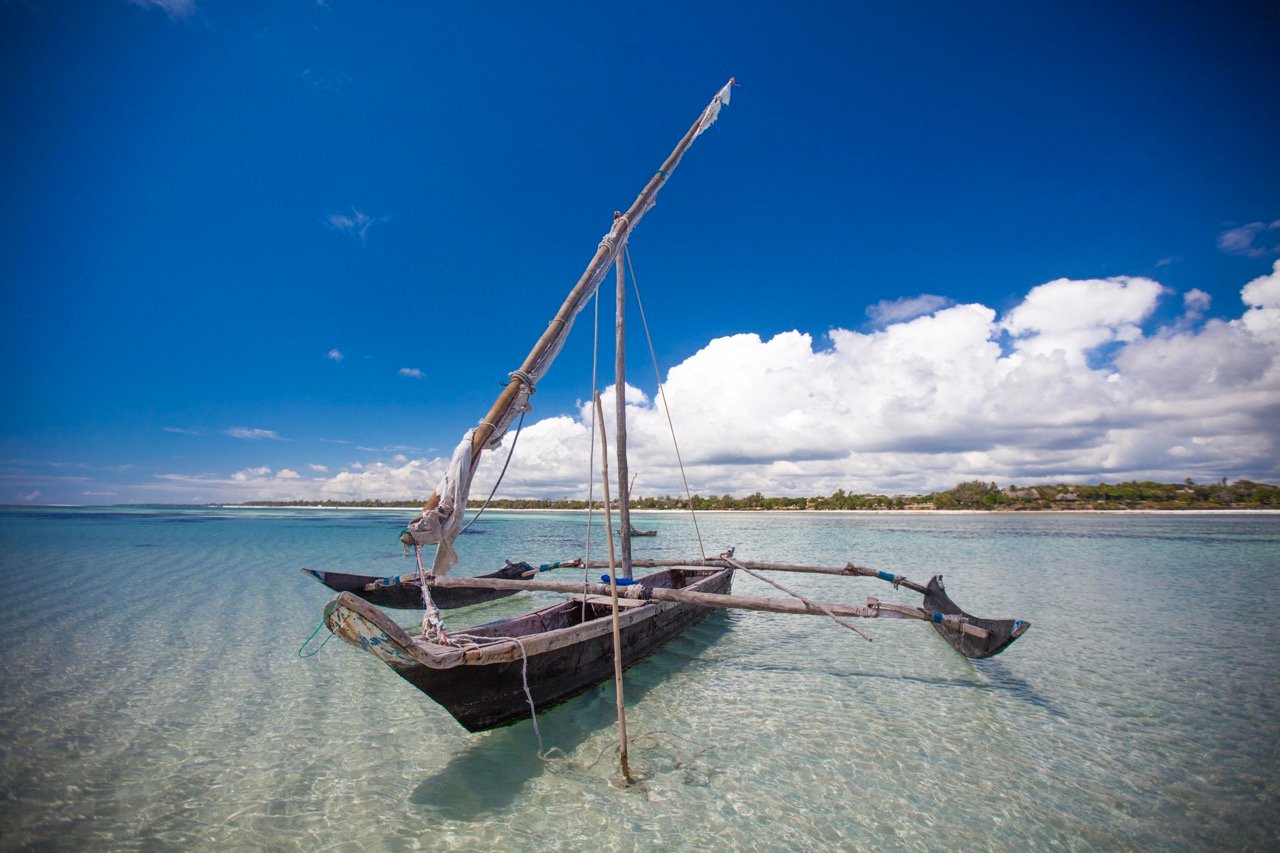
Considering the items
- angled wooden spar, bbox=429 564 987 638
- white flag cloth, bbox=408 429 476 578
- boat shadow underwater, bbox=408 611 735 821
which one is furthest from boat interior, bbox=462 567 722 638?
white flag cloth, bbox=408 429 476 578

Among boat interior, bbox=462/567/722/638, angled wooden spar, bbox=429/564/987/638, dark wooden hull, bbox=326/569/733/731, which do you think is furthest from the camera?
angled wooden spar, bbox=429/564/987/638

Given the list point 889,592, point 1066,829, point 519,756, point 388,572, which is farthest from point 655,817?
point 388,572

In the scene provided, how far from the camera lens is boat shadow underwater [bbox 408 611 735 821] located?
15.9 ft

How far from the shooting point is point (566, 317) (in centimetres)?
805

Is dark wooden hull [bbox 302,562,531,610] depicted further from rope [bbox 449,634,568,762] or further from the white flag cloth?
rope [bbox 449,634,568,762]

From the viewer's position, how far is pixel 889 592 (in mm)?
17797

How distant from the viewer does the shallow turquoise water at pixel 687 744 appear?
14.8 ft

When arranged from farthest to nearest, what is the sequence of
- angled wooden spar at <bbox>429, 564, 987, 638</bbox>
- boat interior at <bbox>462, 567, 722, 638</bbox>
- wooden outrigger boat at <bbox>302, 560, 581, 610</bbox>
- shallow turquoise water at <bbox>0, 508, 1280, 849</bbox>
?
1. wooden outrigger boat at <bbox>302, 560, 581, 610</bbox>
2. angled wooden spar at <bbox>429, 564, 987, 638</bbox>
3. boat interior at <bbox>462, 567, 722, 638</bbox>
4. shallow turquoise water at <bbox>0, 508, 1280, 849</bbox>

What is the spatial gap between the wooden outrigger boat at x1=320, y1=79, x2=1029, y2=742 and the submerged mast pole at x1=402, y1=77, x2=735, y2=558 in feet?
0.06

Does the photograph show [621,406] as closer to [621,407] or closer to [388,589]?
[621,407]

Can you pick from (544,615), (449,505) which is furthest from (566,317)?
(544,615)

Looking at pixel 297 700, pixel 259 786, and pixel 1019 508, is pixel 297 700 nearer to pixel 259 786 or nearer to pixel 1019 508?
pixel 259 786

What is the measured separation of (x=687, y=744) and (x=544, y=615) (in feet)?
8.82

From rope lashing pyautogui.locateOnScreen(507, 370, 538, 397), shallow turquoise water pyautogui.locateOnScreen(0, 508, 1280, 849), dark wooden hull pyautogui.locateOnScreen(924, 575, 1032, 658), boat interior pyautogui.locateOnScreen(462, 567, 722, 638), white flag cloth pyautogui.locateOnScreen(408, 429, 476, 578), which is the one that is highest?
rope lashing pyautogui.locateOnScreen(507, 370, 538, 397)
